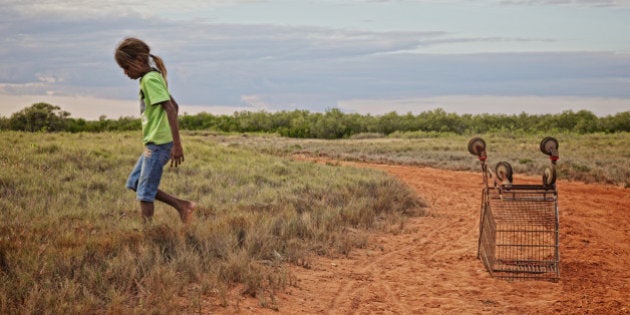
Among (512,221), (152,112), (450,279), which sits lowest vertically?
(450,279)

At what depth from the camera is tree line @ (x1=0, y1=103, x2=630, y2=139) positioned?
60.0 meters

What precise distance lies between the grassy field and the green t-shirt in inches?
49.6

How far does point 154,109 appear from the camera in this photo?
7.98m

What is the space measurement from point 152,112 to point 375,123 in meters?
57.4

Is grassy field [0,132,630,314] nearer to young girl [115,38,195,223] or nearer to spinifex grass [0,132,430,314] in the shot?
spinifex grass [0,132,430,314]

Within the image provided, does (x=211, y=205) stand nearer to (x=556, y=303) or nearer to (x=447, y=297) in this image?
(x=447, y=297)

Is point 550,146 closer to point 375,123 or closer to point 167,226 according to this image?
point 167,226

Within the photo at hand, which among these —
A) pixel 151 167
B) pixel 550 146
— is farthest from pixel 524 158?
pixel 151 167

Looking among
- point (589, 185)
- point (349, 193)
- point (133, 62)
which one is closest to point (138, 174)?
point (133, 62)

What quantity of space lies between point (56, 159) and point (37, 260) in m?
9.31

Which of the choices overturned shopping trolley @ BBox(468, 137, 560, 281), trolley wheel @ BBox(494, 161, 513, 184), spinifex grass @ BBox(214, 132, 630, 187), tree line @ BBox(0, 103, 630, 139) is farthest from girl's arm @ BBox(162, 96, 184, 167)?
tree line @ BBox(0, 103, 630, 139)

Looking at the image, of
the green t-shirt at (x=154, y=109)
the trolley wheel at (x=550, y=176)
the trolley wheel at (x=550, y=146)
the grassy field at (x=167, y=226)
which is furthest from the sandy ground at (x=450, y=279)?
the green t-shirt at (x=154, y=109)

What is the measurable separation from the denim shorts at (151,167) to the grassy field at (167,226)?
0.52 metres

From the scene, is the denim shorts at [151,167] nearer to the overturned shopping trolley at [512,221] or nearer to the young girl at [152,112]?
the young girl at [152,112]
